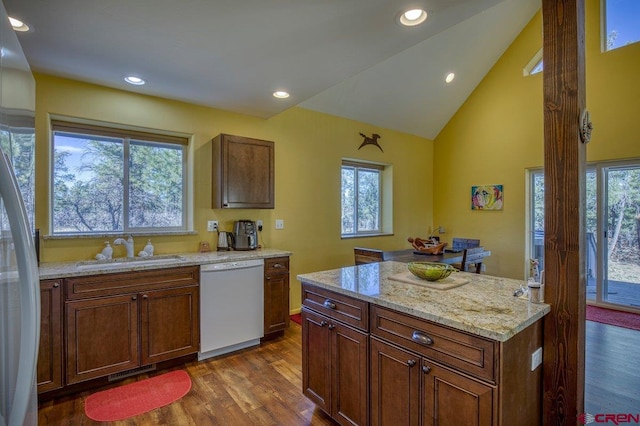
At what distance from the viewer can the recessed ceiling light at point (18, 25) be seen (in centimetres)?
185

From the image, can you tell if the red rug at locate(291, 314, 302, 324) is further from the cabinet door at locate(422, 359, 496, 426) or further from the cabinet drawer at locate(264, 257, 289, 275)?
the cabinet door at locate(422, 359, 496, 426)

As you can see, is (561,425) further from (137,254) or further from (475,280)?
(137,254)

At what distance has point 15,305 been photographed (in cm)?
89

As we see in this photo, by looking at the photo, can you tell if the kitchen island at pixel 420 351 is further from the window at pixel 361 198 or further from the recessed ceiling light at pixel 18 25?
the window at pixel 361 198

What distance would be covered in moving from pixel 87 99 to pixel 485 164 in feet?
18.5

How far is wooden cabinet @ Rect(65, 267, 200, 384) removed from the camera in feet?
7.63

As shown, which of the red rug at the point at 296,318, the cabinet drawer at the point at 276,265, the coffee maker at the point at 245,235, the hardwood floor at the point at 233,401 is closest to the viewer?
the hardwood floor at the point at 233,401

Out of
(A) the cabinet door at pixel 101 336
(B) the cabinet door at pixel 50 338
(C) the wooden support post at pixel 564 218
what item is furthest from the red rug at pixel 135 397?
(C) the wooden support post at pixel 564 218

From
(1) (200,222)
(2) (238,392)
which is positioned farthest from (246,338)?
(1) (200,222)

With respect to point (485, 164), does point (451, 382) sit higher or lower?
lower

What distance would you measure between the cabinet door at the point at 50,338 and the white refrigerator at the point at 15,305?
62.9 inches

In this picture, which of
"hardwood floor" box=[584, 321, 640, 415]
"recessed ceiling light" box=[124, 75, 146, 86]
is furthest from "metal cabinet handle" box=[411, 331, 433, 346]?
"recessed ceiling light" box=[124, 75, 146, 86]

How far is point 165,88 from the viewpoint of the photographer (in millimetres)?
2941

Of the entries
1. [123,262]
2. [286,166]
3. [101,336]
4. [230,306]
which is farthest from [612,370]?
[123,262]
